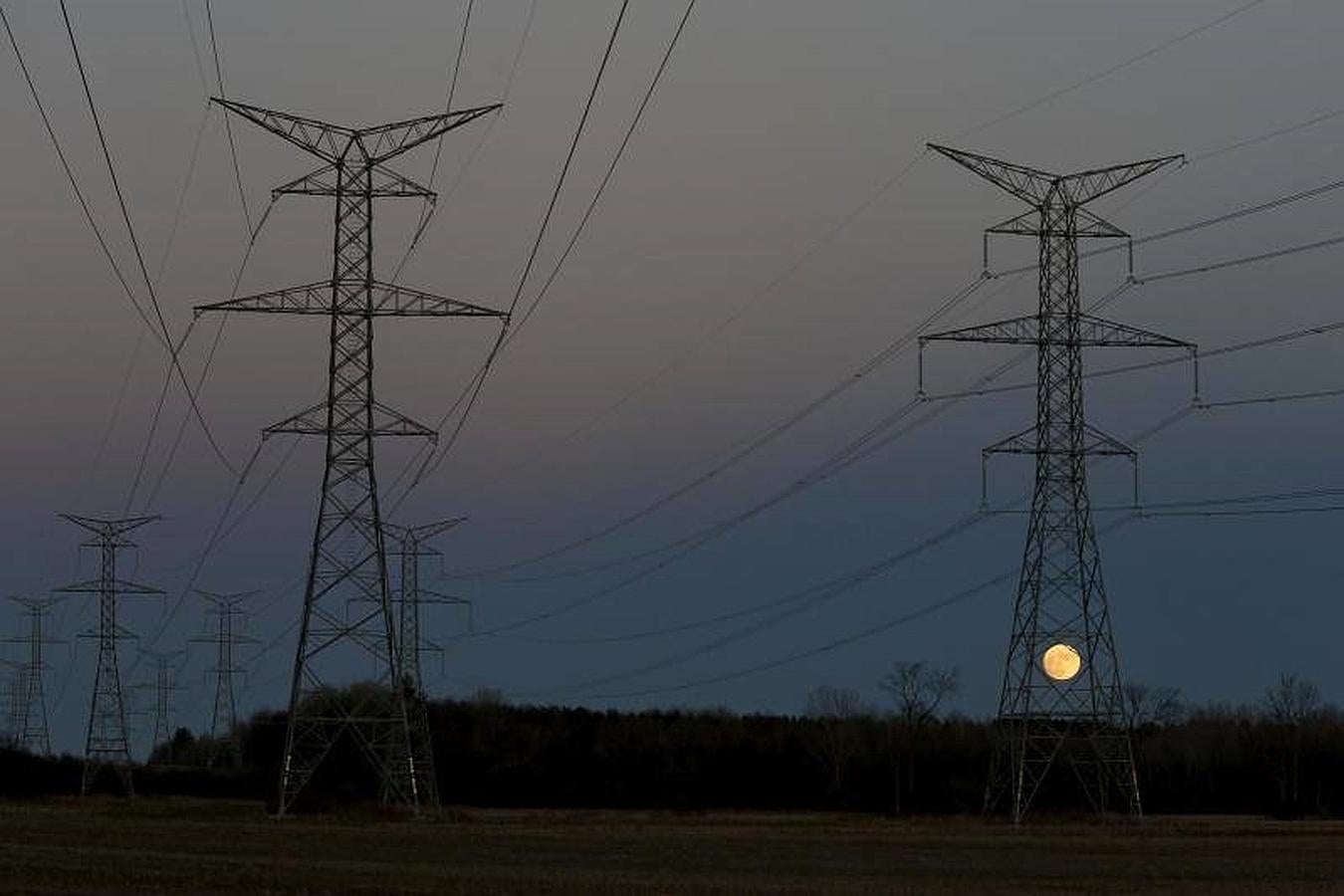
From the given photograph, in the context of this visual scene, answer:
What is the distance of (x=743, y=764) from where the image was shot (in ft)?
463

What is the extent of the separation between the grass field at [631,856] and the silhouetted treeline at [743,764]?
31.8 m

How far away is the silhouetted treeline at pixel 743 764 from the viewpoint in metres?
116

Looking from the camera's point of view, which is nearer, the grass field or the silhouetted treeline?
the grass field

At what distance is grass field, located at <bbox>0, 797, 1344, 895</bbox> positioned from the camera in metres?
36.8

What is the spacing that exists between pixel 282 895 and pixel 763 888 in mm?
9087

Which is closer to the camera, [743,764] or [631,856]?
[631,856]

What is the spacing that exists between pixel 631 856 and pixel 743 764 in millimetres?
91413

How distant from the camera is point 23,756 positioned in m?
123

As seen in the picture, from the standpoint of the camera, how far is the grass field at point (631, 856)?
3675cm

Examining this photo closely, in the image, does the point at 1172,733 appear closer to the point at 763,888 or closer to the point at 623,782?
the point at 623,782

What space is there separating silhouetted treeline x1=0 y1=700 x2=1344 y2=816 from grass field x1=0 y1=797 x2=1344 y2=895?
31.8 meters

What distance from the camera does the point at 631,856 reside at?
50.8 m

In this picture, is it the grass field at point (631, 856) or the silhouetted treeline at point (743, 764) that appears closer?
the grass field at point (631, 856)

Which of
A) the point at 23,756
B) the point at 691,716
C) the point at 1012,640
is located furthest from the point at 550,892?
the point at 691,716
